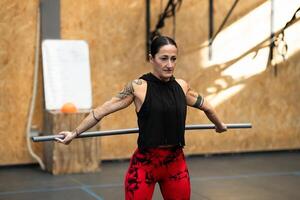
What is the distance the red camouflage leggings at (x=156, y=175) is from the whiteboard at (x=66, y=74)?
10.8ft

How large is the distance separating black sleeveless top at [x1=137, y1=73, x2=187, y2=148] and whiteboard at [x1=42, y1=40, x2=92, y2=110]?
3.31m

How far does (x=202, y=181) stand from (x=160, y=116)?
2.87m

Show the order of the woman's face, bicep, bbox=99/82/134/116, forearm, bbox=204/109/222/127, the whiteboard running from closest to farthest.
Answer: the woman's face
bicep, bbox=99/82/134/116
forearm, bbox=204/109/222/127
the whiteboard

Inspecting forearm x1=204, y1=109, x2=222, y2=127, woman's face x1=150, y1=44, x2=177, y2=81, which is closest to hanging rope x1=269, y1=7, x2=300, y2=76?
forearm x1=204, y1=109, x2=222, y2=127

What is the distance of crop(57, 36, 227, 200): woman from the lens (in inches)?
123

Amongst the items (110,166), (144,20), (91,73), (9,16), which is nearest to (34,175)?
(110,166)

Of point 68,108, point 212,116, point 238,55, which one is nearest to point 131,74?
point 68,108

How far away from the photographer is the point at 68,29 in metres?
6.63

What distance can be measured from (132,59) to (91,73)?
552 millimetres

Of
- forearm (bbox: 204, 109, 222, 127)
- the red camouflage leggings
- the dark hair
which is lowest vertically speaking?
the red camouflage leggings

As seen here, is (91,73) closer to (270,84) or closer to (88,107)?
(88,107)

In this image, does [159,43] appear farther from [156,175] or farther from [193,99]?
[156,175]

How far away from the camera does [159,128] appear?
3139mm

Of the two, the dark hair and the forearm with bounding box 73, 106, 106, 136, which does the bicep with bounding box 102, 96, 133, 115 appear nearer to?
the forearm with bounding box 73, 106, 106, 136
